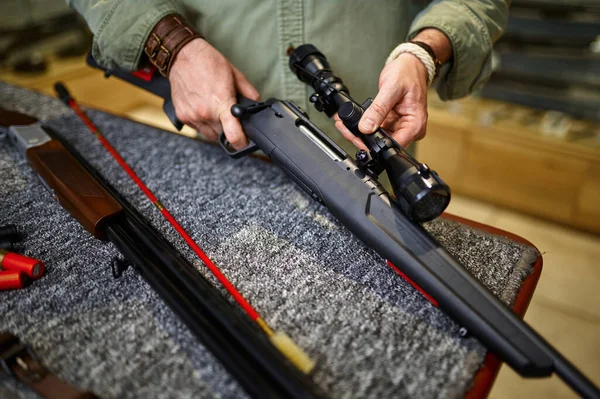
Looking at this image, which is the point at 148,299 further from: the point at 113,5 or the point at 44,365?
the point at 113,5

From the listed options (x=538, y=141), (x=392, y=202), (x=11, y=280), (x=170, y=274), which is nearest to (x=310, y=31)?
(x=392, y=202)

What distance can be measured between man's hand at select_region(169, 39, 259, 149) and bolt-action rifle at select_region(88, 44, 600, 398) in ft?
0.12

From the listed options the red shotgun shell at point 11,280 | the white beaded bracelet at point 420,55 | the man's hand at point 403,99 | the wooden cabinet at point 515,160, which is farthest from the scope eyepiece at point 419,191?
the wooden cabinet at point 515,160

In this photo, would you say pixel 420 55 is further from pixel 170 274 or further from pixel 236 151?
pixel 170 274

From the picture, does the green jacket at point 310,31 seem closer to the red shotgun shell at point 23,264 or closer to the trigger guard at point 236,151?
the trigger guard at point 236,151

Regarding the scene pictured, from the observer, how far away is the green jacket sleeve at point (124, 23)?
0.89 m

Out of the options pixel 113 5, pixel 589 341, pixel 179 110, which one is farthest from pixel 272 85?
pixel 589 341

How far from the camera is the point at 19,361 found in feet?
1.75

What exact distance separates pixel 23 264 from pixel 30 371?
185 millimetres

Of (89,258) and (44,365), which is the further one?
(89,258)

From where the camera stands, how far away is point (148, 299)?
0.63m

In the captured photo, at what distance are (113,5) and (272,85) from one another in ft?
1.13

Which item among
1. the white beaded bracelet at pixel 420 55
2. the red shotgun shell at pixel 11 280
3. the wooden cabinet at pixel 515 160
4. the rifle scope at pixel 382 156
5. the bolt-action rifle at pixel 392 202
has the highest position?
the white beaded bracelet at pixel 420 55

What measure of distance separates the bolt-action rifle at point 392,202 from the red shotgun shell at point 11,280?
39 cm
